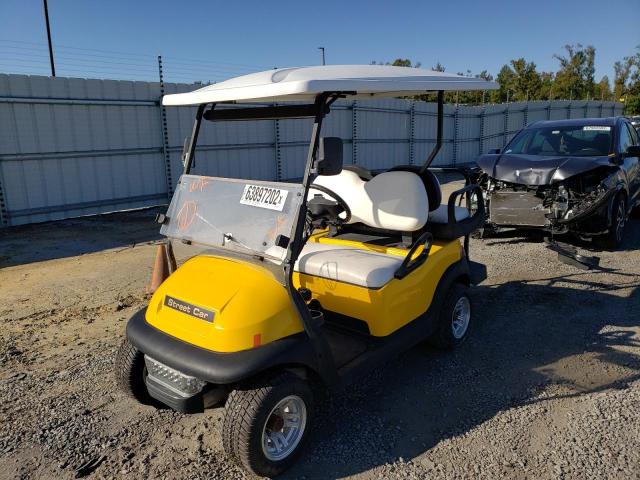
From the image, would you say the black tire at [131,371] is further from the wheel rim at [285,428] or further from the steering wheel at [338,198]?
the steering wheel at [338,198]

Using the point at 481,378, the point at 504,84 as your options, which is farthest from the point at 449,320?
the point at 504,84

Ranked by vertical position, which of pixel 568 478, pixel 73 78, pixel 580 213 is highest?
pixel 73 78

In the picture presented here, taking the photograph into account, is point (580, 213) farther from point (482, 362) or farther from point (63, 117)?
point (63, 117)

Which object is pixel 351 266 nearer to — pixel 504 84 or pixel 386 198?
pixel 386 198

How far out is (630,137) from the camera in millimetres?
7266

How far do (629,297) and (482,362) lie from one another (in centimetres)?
215

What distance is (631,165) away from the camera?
6.94 metres

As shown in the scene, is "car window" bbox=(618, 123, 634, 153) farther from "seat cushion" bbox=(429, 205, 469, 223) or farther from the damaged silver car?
"seat cushion" bbox=(429, 205, 469, 223)

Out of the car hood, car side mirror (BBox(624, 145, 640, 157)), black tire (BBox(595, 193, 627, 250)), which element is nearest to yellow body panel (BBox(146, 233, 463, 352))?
the car hood

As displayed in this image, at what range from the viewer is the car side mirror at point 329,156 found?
2.35m

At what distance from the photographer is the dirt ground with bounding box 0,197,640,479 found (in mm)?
2527

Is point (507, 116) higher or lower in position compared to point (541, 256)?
higher

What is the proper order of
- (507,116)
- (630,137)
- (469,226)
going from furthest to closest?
(507,116) < (630,137) < (469,226)

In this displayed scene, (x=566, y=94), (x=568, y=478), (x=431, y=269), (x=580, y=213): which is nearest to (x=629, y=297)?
(x=580, y=213)
